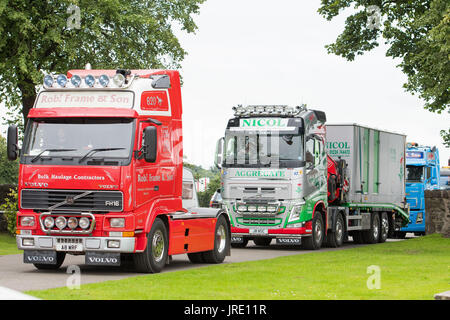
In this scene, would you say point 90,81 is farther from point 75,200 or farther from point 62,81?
point 75,200

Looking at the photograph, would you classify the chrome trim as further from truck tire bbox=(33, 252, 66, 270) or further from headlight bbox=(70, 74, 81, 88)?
headlight bbox=(70, 74, 81, 88)

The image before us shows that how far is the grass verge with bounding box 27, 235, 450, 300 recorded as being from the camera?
12.7 meters

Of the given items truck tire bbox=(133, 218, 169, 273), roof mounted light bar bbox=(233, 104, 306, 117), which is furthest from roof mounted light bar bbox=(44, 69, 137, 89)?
roof mounted light bar bbox=(233, 104, 306, 117)

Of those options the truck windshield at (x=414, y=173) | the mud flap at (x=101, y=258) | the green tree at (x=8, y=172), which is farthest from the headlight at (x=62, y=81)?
the green tree at (x=8, y=172)

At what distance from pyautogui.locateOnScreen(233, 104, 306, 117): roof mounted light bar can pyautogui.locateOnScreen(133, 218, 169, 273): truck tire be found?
8321 mm

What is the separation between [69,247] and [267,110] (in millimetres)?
10243

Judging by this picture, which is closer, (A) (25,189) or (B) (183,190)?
(A) (25,189)

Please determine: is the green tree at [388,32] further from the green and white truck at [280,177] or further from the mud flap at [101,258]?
the mud flap at [101,258]

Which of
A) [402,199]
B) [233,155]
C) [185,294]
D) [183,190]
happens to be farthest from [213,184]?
[185,294]

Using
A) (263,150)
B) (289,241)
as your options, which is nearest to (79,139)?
(263,150)

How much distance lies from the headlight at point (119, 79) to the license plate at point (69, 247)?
3.11 metres

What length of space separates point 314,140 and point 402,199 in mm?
10056

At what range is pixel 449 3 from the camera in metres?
25.0
